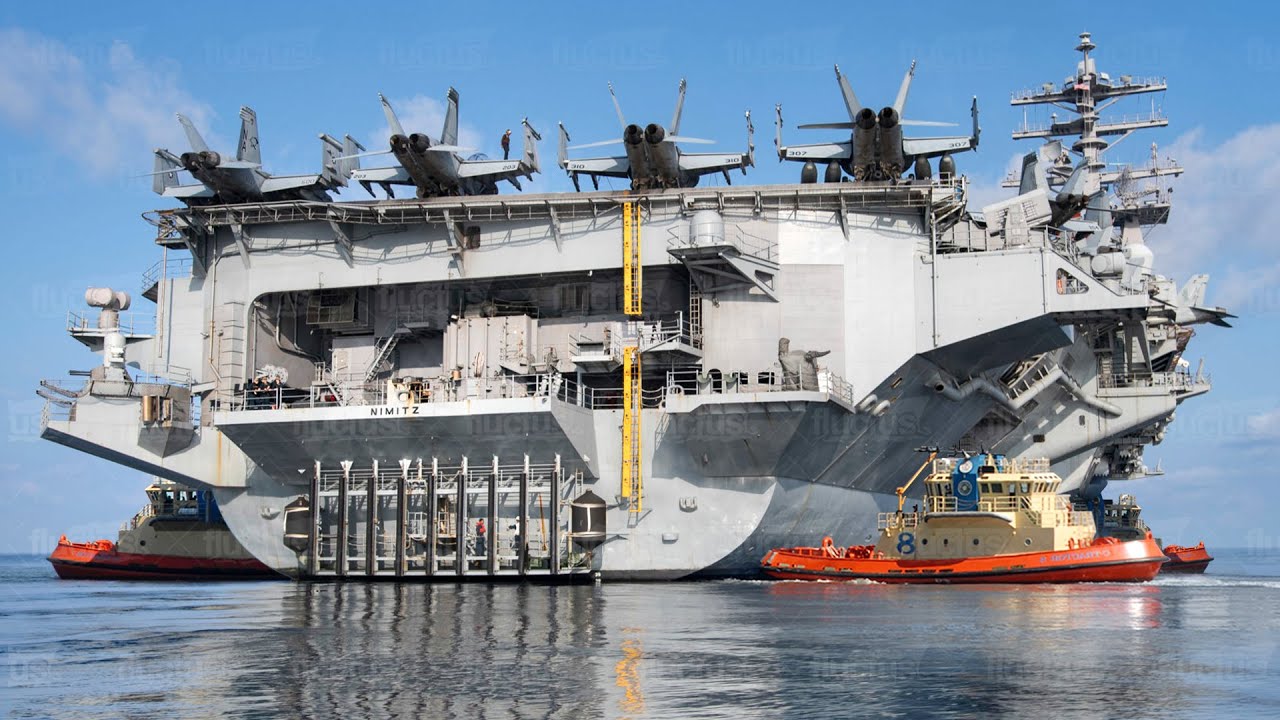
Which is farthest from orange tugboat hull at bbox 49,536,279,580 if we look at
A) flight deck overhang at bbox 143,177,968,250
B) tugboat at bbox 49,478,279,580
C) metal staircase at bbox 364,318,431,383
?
flight deck overhang at bbox 143,177,968,250

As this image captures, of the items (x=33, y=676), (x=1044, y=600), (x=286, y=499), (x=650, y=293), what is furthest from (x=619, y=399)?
(x=33, y=676)

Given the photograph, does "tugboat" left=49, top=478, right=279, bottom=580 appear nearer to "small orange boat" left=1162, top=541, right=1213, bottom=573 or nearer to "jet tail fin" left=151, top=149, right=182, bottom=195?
"jet tail fin" left=151, top=149, right=182, bottom=195

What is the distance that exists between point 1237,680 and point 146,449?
82.3 feet

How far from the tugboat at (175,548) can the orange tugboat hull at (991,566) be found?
1748cm

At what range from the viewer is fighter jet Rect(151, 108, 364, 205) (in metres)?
31.5

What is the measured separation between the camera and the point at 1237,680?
13.7 meters

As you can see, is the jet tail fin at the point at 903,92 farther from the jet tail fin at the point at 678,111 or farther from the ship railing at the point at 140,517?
the ship railing at the point at 140,517

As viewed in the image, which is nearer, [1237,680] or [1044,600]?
[1237,680]

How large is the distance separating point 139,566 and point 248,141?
16716 mm

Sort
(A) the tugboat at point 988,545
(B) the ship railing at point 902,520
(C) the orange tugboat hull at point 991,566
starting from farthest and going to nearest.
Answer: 1. (B) the ship railing at point 902,520
2. (A) the tugboat at point 988,545
3. (C) the orange tugboat hull at point 991,566

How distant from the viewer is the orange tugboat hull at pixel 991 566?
28922 mm

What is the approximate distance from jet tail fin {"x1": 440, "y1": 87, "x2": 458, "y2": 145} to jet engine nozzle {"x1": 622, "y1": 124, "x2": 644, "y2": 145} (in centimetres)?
458

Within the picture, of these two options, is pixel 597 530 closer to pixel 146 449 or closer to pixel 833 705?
pixel 146 449

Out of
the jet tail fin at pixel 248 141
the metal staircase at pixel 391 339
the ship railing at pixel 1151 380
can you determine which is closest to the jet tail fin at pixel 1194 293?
the ship railing at pixel 1151 380
